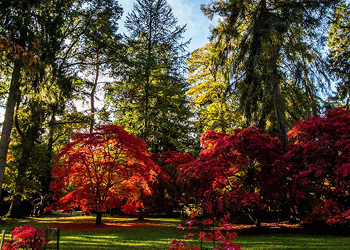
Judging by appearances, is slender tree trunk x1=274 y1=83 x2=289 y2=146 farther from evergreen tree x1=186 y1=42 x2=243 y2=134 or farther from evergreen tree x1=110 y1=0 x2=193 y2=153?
evergreen tree x1=110 y1=0 x2=193 y2=153

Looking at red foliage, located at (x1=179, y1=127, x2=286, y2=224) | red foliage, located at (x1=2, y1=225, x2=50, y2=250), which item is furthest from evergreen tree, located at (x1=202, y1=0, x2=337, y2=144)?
red foliage, located at (x1=2, y1=225, x2=50, y2=250)

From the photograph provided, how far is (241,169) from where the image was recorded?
9.52 meters

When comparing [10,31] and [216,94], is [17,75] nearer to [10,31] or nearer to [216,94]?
[10,31]

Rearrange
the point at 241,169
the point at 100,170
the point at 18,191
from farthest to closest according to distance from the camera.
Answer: the point at 18,191 → the point at 100,170 → the point at 241,169

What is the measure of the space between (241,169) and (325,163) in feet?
9.06

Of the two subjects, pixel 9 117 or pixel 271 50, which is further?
pixel 271 50

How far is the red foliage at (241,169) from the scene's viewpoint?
875cm

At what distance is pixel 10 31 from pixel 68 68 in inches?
225

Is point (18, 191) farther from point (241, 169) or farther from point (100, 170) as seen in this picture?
point (241, 169)

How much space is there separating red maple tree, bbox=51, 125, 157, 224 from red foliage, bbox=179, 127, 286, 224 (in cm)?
286

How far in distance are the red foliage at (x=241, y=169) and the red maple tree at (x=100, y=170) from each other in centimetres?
286

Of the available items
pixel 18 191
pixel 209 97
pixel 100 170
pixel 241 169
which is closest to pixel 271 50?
pixel 241 169

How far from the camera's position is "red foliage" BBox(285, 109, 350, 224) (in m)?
7.44

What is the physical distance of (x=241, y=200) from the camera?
27.5ft
